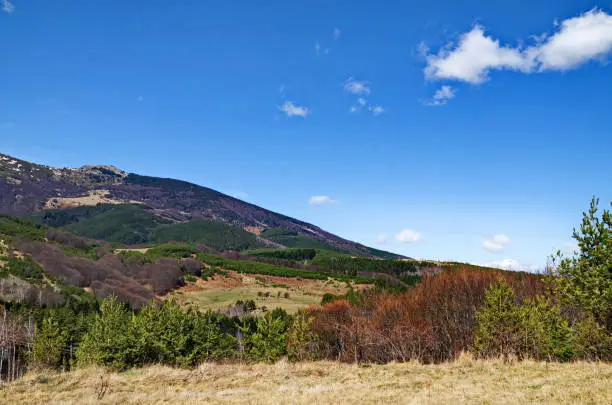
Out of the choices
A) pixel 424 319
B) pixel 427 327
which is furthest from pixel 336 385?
pixel 424 319

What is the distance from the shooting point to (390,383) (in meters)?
18.9

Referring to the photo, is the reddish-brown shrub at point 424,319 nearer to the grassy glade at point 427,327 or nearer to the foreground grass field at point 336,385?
the grassy glade at point 427,327

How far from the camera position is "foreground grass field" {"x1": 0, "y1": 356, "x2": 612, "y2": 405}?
14984 mm

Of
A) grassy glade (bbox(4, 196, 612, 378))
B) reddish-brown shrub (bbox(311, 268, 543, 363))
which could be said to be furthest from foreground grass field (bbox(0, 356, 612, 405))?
reddish-brown shrub (bbox(311, 268, 543, 363))

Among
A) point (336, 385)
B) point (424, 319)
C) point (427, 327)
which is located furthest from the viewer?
point (424, 319)

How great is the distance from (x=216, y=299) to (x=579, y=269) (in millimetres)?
151729

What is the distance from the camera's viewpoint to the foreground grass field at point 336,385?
15.0 metres

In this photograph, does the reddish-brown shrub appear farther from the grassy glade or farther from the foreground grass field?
the foreground grass field

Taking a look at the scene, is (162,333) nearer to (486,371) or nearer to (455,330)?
(486,371)

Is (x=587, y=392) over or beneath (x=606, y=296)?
beneath

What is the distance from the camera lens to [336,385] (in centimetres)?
1942

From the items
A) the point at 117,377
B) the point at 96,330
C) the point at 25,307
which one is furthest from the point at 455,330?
the point at 25,307

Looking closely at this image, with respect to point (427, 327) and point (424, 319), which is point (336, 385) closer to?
point (427, 327)

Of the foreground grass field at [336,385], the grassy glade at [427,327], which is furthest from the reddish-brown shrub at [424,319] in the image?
the foreground grass field at [336,385]
